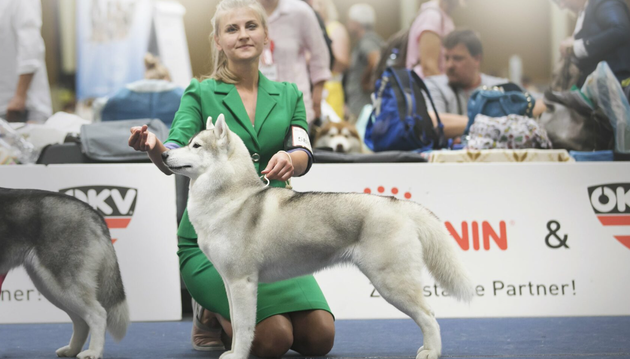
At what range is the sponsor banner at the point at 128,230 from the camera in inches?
165

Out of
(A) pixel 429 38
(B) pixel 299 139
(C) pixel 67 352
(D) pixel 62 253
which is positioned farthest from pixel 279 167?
(A) pixel 429 38

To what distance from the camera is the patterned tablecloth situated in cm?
452

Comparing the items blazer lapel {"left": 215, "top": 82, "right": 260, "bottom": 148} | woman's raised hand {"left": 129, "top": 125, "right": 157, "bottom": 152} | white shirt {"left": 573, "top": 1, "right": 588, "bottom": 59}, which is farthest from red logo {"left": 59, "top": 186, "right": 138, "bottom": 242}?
white shirt {"left": 573, "top": 1, "right": 588, "bottom": 59}

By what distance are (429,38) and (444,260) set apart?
14.8 ft

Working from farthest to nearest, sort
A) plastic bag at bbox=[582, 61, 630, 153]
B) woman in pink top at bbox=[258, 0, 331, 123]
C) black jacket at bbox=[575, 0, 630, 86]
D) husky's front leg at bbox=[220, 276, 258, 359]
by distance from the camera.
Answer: woman in pink top at bbox=[258, 0, 331, 123] < black jacket at bbox=[575, 0, 630, 86] < plastic bag at bbox=[582, 61, 630, 153] < husky's front leg at bbox=[220, 276, 258, 359]

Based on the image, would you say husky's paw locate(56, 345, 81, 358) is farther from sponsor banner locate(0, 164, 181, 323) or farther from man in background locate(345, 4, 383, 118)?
man in background locate(345, 4, 383, 118)

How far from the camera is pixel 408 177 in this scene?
433cm

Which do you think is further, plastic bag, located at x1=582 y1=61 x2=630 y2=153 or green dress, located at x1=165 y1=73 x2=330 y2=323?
plastic bag, located at x1=582 y1=61 x2=630 y2=153

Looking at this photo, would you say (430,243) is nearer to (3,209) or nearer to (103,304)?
(103,304)

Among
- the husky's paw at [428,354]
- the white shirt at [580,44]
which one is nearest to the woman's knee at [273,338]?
the husky's paw at [428,354]

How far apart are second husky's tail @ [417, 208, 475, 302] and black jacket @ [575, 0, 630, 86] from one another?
151 inches

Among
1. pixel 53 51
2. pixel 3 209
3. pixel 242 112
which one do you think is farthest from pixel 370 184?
pixel 53 51

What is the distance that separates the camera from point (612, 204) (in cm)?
430

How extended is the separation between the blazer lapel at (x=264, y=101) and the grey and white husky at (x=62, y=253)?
0.87 meters
